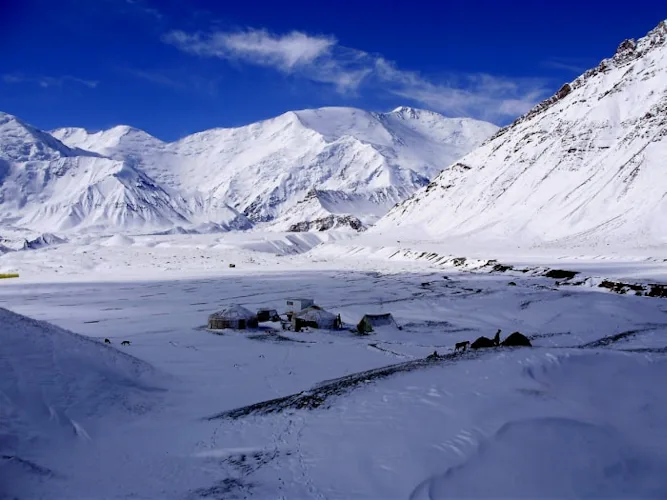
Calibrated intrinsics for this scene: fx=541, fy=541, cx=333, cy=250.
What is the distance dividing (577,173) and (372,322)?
95599mm

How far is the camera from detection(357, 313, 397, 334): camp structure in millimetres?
33875

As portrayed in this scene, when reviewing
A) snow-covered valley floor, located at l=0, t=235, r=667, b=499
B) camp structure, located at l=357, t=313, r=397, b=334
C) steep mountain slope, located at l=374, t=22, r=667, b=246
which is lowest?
snow-covered valley floor, located at l=0, t=235, r=667, b=499

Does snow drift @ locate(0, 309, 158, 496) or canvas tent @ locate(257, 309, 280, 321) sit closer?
snow drift @ locate(0, 309, 158, 496)

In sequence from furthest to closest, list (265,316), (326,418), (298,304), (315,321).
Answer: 1. (298,304)
2. (265,316)
3. (315,321)
4. (326,418)

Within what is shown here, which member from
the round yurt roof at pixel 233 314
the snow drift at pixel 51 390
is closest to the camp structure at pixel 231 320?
the round yurt roof at pixel 233 314

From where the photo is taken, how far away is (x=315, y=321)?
3522 centimetres

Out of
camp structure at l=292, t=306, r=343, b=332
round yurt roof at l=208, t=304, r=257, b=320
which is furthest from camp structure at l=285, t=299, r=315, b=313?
round yurt roof at l=208, t=304, r=257, b=320

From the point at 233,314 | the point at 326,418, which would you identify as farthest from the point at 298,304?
the point at 326,418

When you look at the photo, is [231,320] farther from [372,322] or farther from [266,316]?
[372,322]

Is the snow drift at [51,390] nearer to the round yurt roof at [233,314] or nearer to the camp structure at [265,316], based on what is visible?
the round yurt roof at [233,314]

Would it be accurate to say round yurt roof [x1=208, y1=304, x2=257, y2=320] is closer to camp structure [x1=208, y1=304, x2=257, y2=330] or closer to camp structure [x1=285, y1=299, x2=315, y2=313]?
camp structure [x1=208, y1=304, x2=257, y2=330]

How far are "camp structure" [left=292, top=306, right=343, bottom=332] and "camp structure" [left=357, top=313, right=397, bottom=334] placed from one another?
1.87 meters

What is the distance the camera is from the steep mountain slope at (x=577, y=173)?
308 feet

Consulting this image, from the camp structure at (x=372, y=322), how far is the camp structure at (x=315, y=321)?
1867mm
